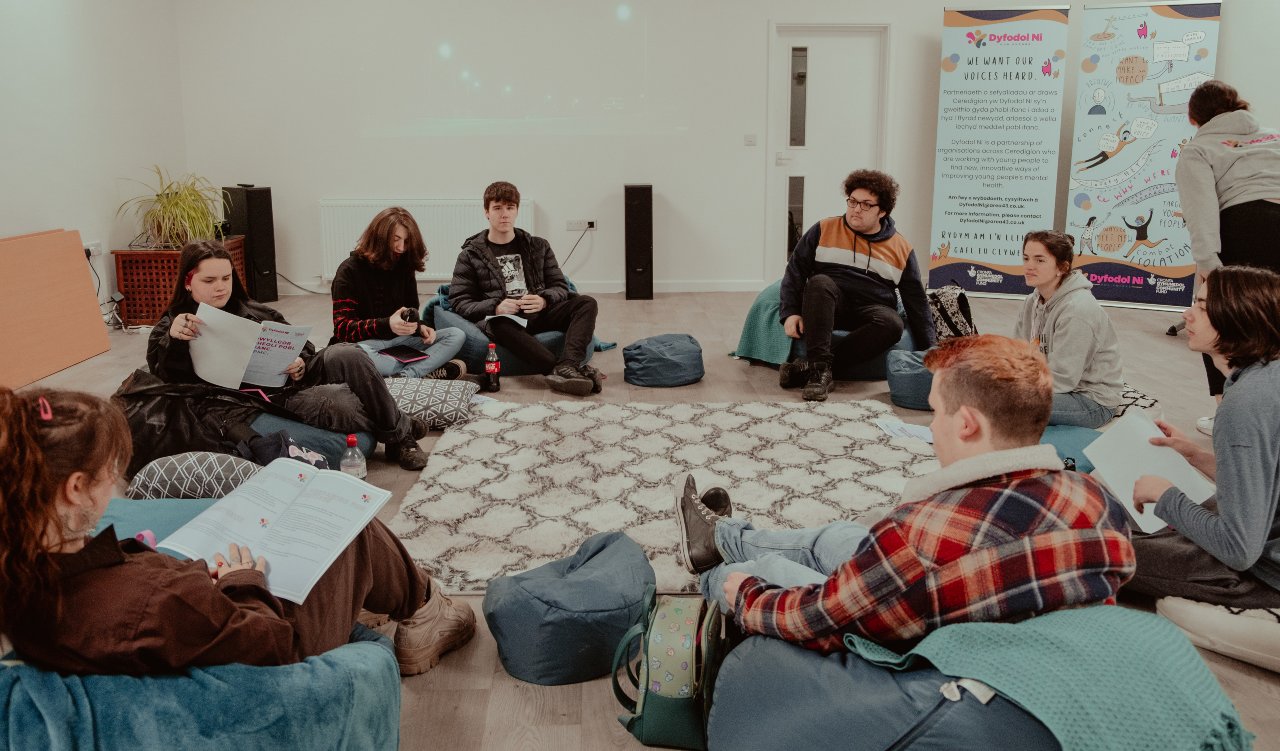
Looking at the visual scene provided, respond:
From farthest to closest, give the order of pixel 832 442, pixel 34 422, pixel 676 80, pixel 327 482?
pixel 676 80 < pixel 832 442 < pixel 327 482 < pixel 34 422

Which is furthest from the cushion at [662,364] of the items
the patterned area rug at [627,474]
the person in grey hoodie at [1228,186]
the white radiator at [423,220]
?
the white radiator at [423,220]

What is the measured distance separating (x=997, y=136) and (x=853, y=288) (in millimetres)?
3159

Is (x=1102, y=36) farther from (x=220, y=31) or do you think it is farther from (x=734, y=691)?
(x=734, y=691)

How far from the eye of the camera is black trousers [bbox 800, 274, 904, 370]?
17.2 ft

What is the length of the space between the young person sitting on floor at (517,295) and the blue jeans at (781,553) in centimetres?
254

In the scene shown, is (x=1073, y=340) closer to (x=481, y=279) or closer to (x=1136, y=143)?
(x=481, y=279)

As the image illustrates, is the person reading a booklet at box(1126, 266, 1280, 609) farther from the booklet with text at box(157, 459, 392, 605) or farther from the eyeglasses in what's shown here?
the eyeglasses

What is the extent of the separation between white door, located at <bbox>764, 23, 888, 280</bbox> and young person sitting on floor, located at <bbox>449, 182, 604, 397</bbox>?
10.6 ft

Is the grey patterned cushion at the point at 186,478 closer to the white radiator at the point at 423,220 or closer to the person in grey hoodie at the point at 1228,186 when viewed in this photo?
the person in grey hoodie at the point at 1228,186

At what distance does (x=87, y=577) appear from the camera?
1.52 m

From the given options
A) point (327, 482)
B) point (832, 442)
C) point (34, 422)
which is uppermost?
point (34, 422)

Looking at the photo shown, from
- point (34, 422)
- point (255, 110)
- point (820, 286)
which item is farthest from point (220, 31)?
point (34, 422)

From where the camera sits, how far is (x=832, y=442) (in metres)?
4.39

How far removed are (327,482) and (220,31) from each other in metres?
6.90
